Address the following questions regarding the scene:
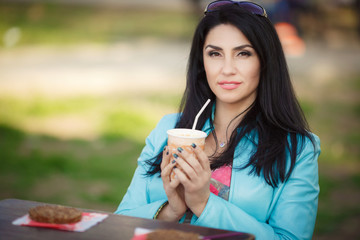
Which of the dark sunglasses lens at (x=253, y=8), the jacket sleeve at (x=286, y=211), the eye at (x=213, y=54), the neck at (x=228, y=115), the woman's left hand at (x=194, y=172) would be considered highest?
the dark sunglasses lens at (x=253, y=8)

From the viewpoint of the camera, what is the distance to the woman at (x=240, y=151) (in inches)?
76.5

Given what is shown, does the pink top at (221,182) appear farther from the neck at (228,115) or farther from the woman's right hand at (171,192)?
the neck at (228,115)

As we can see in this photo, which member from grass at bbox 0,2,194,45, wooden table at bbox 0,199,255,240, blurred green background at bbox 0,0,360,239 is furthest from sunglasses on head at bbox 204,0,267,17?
grass at bbox 0,2,194,45

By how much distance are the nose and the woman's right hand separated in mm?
529

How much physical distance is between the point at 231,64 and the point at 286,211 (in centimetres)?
72

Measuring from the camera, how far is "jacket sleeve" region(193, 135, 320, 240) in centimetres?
193

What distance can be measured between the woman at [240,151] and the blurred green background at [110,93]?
195 centimetres

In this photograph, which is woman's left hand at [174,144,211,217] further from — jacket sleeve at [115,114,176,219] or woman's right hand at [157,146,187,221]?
jacket sleeve at [115,114,176,219]

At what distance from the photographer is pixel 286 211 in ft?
6.62

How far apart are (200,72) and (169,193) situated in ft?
2.92

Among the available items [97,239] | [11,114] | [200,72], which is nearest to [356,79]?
[11,114]

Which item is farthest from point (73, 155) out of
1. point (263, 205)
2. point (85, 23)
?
point (85, 23)

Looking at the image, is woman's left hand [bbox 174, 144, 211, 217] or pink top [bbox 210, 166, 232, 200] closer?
woman's left hand [bbox 174, 144, 211, 217]

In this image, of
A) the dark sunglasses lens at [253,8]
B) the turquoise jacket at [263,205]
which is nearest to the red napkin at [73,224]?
the turquoise jacket at [263,205]
